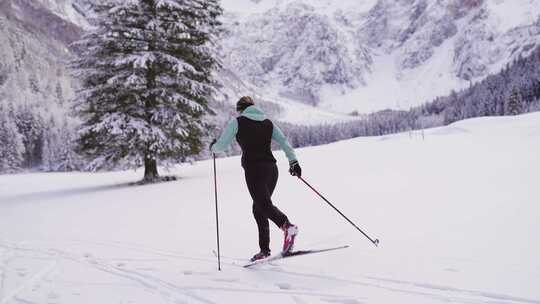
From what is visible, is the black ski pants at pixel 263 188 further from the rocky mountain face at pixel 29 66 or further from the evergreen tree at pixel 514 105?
the rocky mountain face at pixel 29 66

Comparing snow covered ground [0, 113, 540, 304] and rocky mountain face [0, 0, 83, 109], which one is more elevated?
rocky mountain face [0, 0, 83, 109]

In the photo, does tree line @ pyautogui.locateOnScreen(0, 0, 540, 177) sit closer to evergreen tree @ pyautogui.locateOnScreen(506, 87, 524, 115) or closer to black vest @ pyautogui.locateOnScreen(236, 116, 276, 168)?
black vest @ pyautogui.locateOnScreen(236, 116, 276, 168)

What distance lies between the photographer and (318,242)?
6652 mm

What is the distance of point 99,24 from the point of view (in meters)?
17.3

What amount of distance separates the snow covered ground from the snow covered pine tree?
12.0 ft

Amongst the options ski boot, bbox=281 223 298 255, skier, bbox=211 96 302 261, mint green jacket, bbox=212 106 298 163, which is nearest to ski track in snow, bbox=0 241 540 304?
ski boot, bbox=281 223 298 255

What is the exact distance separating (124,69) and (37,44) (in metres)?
197

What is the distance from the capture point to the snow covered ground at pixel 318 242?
4547 millimetres

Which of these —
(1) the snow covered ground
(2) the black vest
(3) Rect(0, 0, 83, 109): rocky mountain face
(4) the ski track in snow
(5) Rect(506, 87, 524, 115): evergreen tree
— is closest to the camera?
(4) the ski track in snow

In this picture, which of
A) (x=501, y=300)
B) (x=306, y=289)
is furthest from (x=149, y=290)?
(x=501, y=300)

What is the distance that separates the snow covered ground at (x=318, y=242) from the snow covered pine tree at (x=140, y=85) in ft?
12.0

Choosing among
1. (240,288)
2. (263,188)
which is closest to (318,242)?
(263,188)

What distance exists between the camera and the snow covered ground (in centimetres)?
455

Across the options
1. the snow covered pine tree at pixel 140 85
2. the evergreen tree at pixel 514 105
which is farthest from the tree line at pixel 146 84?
the evergreen tree at pixel 514 105
